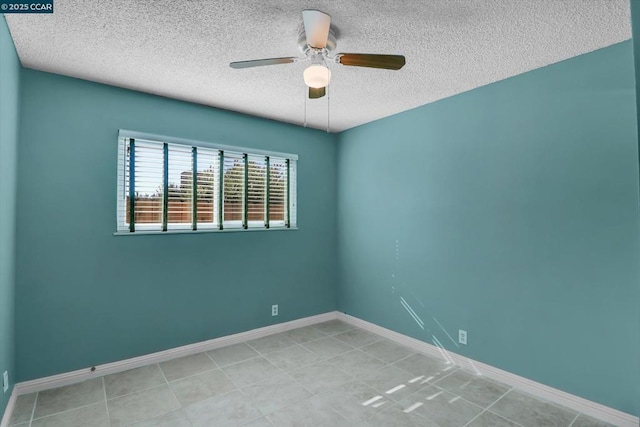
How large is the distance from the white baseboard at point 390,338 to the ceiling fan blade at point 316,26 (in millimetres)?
2943

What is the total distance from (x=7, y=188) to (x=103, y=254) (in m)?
0.87

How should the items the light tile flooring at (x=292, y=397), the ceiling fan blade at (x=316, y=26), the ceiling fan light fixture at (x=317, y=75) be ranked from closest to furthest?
the ceiling fan blade at (x=316, y=26) → the ceiling fan light fixture at (x=317, y=75) → the light tile flooring at (x=292, y=397)

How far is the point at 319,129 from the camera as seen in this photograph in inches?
171

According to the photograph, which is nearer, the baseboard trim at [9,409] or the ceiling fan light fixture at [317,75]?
the ceiling fan light fixture at [317,75]

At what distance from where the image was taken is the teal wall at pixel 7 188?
1.97m

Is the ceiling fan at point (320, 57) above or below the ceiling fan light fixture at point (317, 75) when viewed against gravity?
above

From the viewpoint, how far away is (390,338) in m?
3.66

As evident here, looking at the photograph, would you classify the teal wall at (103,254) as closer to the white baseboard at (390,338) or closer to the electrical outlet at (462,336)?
the white baseboard at (390,338)

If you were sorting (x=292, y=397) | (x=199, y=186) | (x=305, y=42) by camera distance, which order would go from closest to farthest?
(x=305, y=42)
(x=292, y=397)
(x=199, y=186)

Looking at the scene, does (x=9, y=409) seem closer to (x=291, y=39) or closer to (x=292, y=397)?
(x=292, y=397)

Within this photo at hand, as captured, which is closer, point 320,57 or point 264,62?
point 264,62

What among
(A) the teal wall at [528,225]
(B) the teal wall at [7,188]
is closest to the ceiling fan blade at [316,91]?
(A) the teal wall at [528,225]

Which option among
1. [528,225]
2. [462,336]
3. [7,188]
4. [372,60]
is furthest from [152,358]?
[528,225]

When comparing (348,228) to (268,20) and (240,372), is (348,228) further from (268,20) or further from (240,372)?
(268,20)
